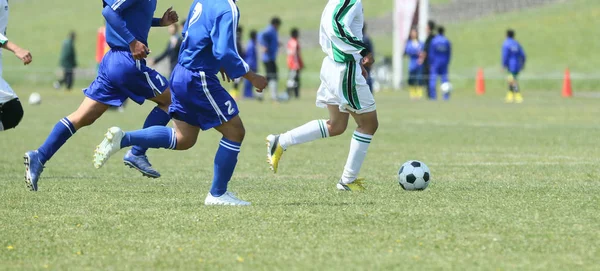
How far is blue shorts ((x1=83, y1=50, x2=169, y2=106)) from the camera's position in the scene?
9.45m

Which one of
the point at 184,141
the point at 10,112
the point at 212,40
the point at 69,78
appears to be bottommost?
the point at 69,78

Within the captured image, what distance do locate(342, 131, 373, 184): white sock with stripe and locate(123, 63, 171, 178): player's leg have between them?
68.0 inches

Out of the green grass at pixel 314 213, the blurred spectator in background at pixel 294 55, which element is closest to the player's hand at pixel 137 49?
the green grass at pixel 314 213

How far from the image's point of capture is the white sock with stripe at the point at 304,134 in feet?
32.3

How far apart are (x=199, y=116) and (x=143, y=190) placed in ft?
5.54

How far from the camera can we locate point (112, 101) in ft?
31.3

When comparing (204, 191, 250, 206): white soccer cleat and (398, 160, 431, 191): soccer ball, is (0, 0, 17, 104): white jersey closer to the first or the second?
(204, 191, 250, 206): white soccer cleat

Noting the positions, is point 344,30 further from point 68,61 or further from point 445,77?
point 68,61

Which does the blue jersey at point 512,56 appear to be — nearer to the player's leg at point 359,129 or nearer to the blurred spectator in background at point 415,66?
the blurred spectator in background at point 415,66

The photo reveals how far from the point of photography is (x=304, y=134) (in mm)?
9898

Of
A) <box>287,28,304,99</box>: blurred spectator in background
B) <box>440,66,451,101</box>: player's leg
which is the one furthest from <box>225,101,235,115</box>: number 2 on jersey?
<box>440,66,451,101</box>: player's leg

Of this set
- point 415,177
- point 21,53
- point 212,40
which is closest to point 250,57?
point 415,177

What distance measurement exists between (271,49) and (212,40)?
1013 inches

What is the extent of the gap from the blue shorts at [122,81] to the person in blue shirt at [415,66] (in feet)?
87.0
